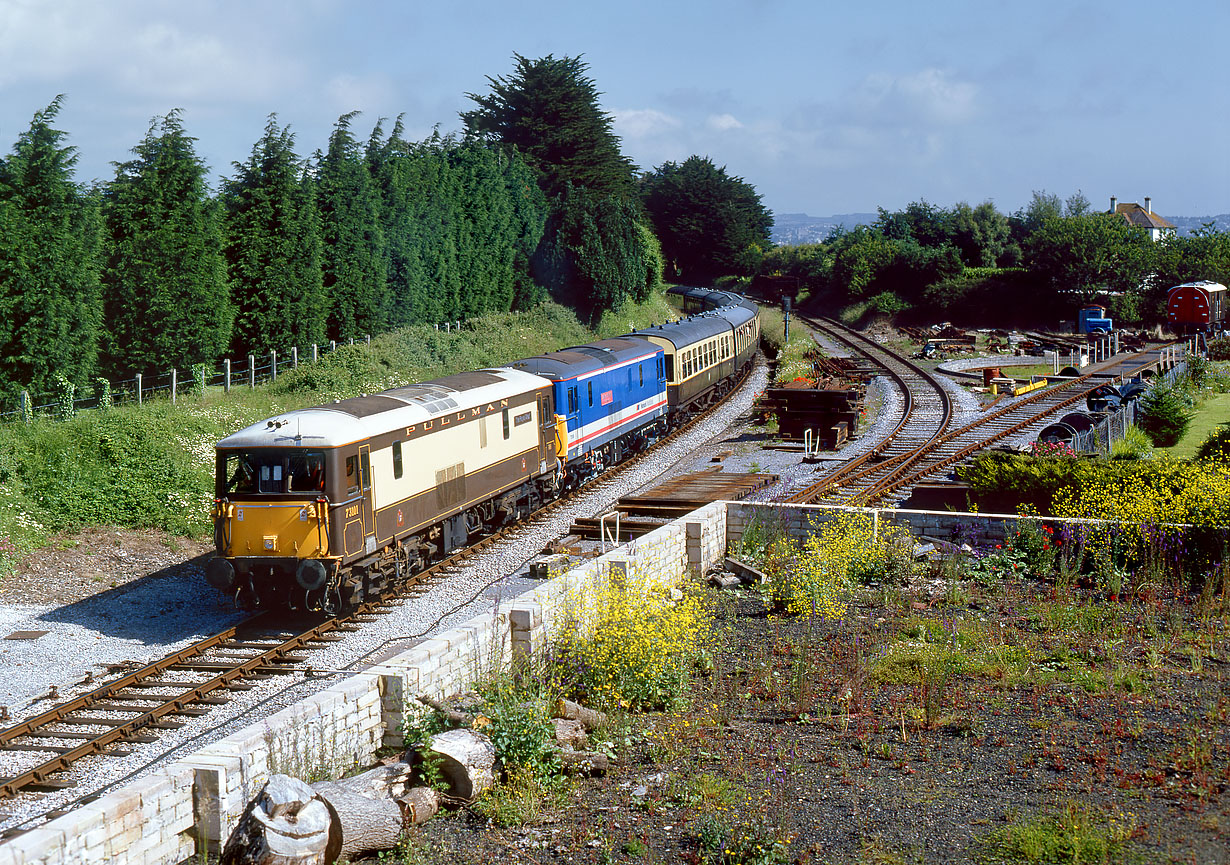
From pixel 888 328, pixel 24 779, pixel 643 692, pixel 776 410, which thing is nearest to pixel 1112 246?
pixel 888 328

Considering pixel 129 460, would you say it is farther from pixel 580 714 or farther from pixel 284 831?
pixel 284 831

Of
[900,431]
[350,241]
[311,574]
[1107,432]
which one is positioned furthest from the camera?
[350,241]

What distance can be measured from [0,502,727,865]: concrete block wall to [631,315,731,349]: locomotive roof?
19.2 meters

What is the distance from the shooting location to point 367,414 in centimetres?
1605

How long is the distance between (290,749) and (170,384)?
19.4m

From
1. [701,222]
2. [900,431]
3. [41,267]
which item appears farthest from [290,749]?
[701,222]

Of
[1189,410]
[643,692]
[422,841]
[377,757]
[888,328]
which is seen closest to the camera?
[422,841]

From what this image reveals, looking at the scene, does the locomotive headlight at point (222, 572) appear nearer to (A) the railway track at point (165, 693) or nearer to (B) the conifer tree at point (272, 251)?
(A) the railway track at point (165, 693)

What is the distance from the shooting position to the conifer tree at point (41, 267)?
21.7 metres

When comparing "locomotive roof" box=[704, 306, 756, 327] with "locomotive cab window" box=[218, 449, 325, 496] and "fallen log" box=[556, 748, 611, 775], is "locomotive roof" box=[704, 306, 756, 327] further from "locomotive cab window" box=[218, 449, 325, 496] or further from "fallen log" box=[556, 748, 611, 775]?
"fallen log" box=[556, 748, 611, 775]

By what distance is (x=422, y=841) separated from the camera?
8.59 metres

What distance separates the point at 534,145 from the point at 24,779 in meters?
52.9

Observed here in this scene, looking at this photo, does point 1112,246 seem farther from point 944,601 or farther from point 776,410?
point 944,601

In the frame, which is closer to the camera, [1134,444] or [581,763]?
[581,763]
